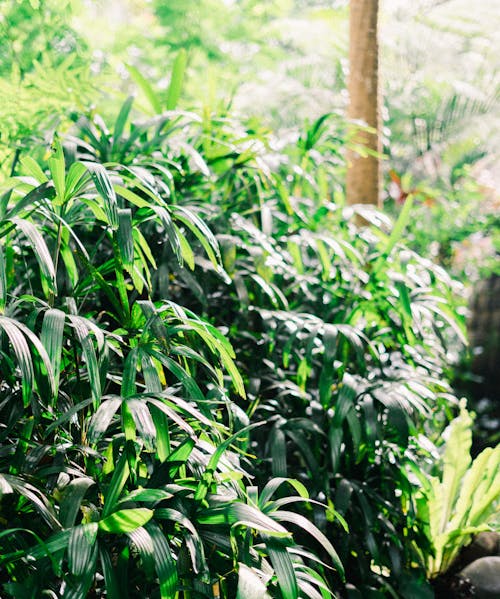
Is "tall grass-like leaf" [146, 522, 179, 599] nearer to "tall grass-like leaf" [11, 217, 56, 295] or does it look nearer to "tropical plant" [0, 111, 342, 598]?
"tropical plant" [0, 111, 342, 598]

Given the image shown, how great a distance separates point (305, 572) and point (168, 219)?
70cm

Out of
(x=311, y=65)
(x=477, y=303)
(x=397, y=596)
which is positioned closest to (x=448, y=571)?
(x=397, y=596)

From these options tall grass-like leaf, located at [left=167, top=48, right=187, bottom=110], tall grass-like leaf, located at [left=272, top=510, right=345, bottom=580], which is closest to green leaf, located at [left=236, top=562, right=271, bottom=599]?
tall grass-like leaf, located at [left=272, top=510, right=345, bottom=580]

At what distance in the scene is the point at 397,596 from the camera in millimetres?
1725

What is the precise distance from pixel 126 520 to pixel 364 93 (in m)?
2.18

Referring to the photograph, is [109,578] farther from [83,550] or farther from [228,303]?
[228,303]

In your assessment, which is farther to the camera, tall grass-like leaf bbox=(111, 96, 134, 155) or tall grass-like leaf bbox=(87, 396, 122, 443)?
tall grass-like leaf bbox=(111, 96, 134, 155)

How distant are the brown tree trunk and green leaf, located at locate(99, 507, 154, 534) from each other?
6.51 ft

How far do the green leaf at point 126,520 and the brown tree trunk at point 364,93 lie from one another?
1.98 meters

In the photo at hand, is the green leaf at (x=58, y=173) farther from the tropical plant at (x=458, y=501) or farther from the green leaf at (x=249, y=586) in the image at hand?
the tropical plant at (x=458, y=501)

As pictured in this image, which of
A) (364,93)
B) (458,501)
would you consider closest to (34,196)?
(458,501)

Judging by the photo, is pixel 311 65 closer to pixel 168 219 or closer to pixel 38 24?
pixel 38 24

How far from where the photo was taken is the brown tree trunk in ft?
8.59

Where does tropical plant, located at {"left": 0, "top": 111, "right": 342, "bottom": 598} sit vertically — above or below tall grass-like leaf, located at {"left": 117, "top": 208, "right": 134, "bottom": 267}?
below
